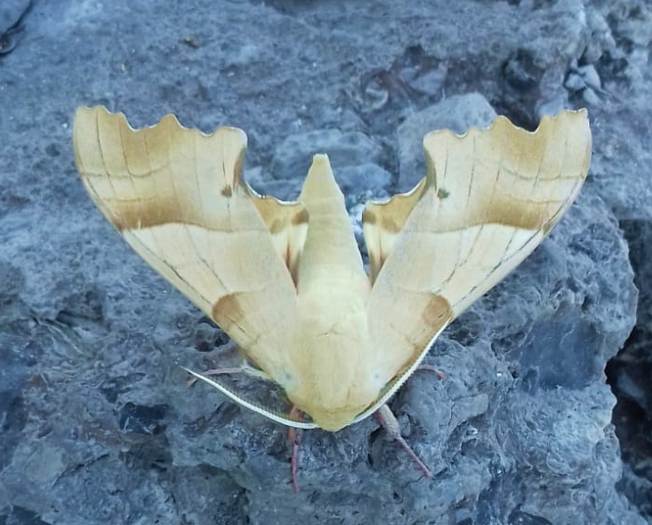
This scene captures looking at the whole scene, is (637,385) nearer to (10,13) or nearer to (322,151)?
(322,151)

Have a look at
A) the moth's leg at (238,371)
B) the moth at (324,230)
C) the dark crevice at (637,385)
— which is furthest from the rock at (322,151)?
the dark crevice at (637,385)

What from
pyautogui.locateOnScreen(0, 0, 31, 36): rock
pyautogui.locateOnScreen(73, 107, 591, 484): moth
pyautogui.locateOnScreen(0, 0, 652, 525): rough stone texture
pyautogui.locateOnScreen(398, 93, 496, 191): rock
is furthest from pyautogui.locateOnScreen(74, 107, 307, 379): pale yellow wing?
pyautogui.locateOnScreen(0, 0, 31, 36): rock

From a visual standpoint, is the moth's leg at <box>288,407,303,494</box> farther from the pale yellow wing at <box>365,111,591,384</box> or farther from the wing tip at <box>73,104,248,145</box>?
the wing tip at <box>73,104,248,145</box>

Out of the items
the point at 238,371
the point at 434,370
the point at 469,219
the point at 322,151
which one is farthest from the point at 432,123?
the point at 238,371

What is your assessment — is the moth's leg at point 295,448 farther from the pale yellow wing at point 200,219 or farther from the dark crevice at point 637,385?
the dark crevice at point 637,385

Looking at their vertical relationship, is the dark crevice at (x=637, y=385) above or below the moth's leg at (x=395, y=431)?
below

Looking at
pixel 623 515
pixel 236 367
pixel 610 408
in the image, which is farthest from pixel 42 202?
pixel 623 515

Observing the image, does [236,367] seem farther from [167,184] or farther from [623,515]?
[623,515]
